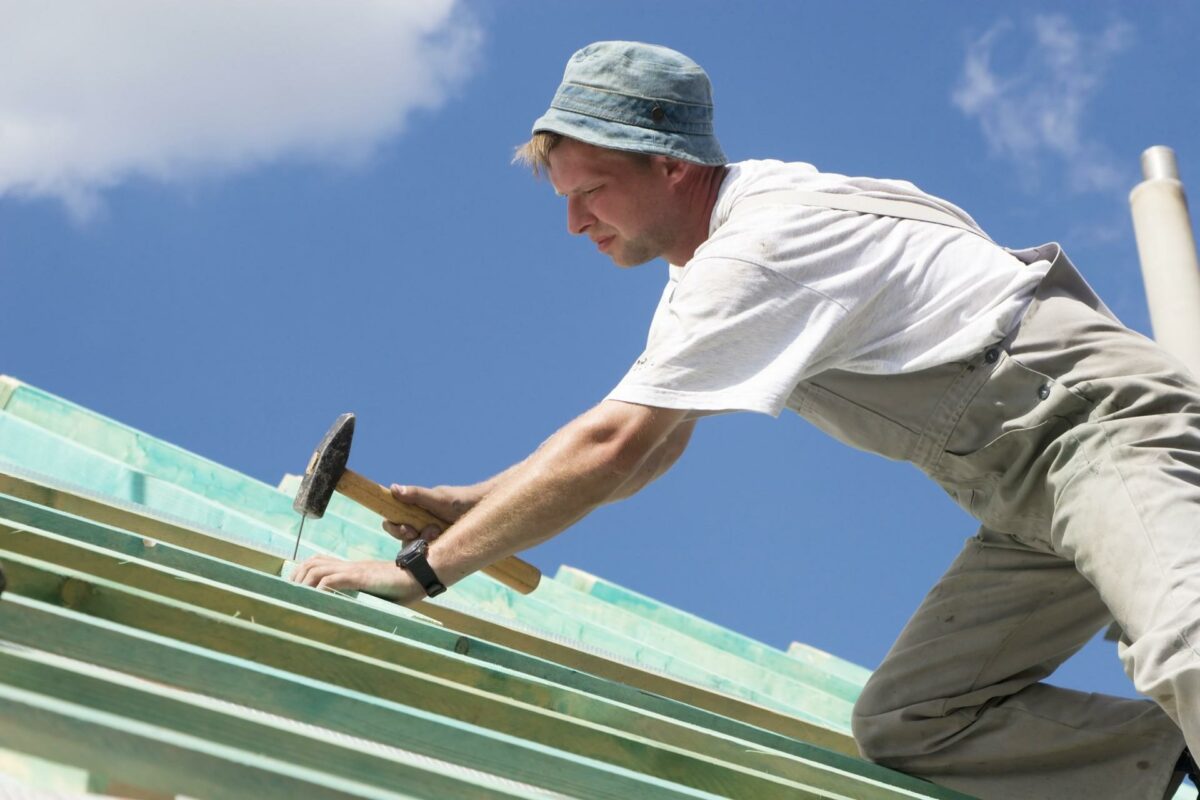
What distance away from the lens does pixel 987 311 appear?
10.6 ft

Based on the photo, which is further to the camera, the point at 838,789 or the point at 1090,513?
the point at 1090,513

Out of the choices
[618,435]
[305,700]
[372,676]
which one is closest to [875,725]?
[618,435]

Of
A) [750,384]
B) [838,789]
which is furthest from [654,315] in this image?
[838,789]

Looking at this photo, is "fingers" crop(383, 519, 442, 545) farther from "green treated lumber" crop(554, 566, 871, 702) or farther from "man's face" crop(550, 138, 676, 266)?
"green treated lumber" crop(554, 566, 871, 702)

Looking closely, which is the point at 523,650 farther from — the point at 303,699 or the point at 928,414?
the point at 303,699

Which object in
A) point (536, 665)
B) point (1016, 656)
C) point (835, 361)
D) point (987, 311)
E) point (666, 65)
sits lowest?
point (536, 665)

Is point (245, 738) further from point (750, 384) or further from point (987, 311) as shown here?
point (987, 311)

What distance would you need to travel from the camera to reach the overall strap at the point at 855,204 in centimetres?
321

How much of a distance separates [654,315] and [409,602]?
119 centimetres

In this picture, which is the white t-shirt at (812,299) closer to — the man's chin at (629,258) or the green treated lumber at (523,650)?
the man's chin at (629,258)

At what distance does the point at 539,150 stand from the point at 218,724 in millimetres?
2134

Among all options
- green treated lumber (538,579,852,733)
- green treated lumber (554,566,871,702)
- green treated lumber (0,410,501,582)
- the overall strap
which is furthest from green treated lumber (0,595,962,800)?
green treated lumber (554,566,871,702)

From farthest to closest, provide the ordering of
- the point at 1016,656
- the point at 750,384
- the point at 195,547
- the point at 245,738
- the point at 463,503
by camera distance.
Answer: the point at 463,503 < the point at 1016,656 < the point at 195,547 < the point at 750,384 < the point at 245,738

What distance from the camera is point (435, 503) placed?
143 inches
